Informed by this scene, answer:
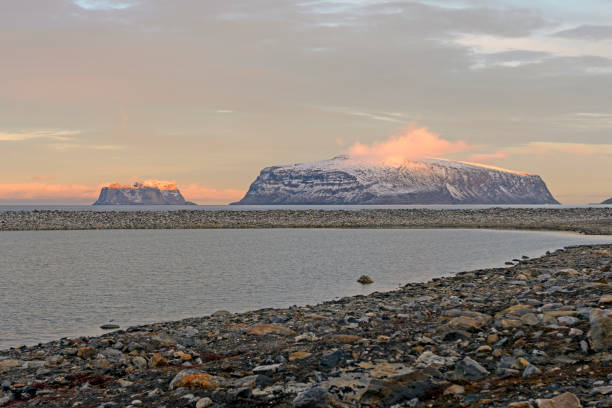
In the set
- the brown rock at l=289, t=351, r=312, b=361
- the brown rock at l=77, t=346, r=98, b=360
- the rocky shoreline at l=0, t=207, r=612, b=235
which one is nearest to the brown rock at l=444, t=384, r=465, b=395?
the brown rock at l=289, t=351, r=312, b=361

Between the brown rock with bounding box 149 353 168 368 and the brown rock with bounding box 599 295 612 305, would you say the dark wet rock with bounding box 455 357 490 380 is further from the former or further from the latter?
the brown rock with bounding box 149 353 168 368

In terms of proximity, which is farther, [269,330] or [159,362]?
[269,330]

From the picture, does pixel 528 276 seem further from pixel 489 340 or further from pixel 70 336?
pixel 70 336

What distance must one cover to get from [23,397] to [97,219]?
8744 cm

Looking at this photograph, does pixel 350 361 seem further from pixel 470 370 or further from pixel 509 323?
pixel 509 323

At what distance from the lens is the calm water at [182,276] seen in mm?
19594

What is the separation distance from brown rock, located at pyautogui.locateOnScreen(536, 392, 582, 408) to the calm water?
13.9 metres

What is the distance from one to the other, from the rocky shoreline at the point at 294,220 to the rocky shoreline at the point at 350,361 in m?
67.6

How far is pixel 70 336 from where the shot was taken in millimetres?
16297

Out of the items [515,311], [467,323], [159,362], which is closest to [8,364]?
[159,362]

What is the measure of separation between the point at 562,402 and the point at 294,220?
91.6 metres

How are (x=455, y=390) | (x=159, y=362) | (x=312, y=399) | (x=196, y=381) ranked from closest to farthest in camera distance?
(x=312, y=399) → (x=455, y=390) → (x=196, y=381) → (x=159, y=362)

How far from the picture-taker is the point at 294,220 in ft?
321

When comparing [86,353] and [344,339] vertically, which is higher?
[344,339]
